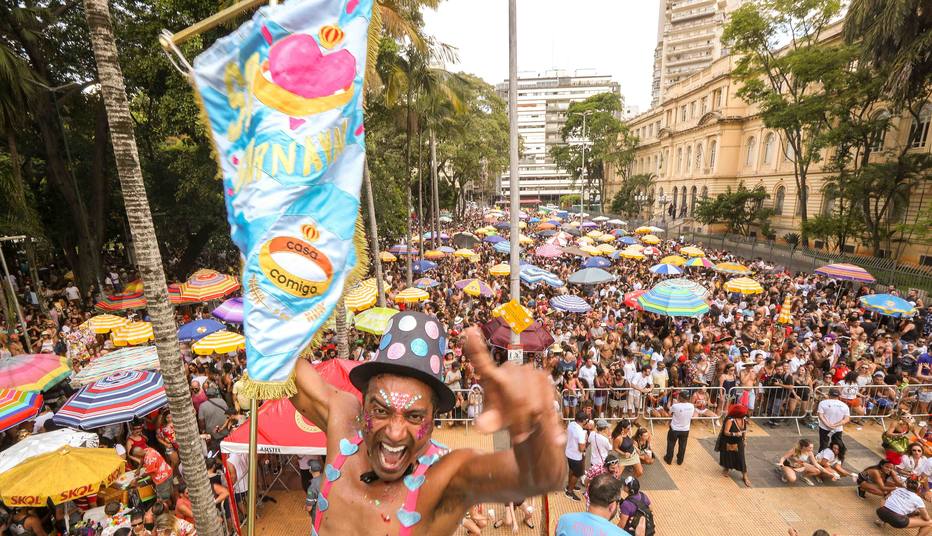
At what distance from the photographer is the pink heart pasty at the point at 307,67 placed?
103 inches

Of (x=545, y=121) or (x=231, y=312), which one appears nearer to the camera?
(x=231, y=312)

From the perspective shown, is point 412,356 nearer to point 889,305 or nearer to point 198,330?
point 198,330

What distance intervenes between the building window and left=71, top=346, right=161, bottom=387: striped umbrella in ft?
102

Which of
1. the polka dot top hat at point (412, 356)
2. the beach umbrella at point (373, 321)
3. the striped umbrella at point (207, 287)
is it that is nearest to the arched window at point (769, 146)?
the beach umbrella at point (373, 321)

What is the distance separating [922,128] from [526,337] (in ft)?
85.2

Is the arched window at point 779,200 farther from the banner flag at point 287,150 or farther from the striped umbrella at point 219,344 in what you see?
the banner flag at point 287,150

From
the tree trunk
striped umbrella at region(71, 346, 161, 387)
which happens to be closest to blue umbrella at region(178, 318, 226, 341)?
striped umbrella at region(71, 346, 161, 387)

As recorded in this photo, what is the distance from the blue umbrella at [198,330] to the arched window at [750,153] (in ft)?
137

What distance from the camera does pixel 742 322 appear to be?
43.4 feet

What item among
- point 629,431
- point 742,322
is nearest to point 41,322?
point 629,431

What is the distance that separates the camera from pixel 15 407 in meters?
6.59

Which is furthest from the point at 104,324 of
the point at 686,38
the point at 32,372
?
the point at 686,38

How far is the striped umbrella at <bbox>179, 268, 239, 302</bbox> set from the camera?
12.8m

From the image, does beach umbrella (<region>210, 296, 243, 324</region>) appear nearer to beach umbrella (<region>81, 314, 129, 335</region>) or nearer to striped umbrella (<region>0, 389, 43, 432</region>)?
beach umbrella (<region>81, 314, 129, 335</region>)
